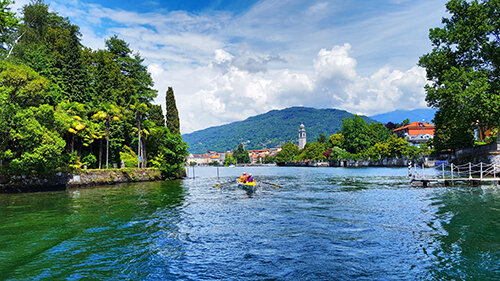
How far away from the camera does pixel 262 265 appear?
9.48 m

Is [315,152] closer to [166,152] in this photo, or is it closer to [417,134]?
[417,134]

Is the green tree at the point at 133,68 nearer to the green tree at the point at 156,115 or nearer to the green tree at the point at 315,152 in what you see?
the green tree at the point at 156,115

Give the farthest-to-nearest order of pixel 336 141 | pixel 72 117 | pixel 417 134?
pixel 417 134
pixel 336 141
pixel 72 117

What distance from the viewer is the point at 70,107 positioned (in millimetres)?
38969

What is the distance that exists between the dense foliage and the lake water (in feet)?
36.0

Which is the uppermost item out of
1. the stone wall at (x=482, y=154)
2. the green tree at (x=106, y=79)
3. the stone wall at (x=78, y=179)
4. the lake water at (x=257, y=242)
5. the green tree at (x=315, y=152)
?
the green tree at (x=106, y=79)

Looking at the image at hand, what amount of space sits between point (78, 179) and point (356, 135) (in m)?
102

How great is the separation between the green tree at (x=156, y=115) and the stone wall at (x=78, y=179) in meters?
12.6

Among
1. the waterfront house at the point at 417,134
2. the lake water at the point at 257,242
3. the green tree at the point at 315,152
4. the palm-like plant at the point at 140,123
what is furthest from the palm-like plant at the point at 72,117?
the waterfront house at the point at 417,134

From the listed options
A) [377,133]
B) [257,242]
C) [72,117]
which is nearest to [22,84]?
[72,117]

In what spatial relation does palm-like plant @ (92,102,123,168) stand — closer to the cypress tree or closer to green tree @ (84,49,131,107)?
green tree @ (84,49,131,107)

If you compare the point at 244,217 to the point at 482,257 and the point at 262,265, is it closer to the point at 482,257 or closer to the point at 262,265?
the point at 262,265

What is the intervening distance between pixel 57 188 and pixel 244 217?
25918mm

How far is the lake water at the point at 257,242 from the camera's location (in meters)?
8.95
